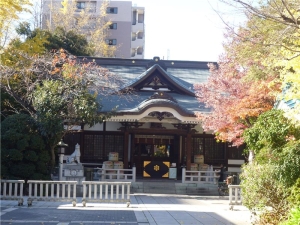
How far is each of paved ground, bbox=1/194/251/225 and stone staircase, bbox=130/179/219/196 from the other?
523cm

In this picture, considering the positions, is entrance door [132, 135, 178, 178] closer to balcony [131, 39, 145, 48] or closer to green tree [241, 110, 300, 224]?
green tree [241, 110, 300, 224]

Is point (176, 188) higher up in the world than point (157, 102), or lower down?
lower down

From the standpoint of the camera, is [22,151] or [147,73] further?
[147,73]

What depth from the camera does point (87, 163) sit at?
75.9ft

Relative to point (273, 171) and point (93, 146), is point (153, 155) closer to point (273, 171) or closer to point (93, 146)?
point (93, 146)

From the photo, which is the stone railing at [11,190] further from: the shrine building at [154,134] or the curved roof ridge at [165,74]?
the curved roof ridge at [165,74]

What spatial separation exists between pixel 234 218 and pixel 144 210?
288 centimetres

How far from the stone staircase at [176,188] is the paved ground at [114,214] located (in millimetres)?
5234

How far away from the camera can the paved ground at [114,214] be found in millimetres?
11438

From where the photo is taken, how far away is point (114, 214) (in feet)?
42.4

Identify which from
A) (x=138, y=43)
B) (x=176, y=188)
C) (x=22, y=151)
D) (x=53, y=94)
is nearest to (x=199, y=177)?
(x=176, y=188)

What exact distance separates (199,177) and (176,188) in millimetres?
1205

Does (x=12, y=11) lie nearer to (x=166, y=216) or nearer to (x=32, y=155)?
(x=32, y=155)

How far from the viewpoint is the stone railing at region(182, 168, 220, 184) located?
2145cm
